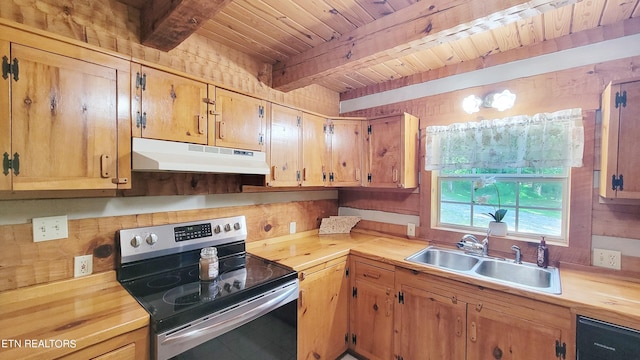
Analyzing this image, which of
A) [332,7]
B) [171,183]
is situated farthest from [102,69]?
[332,7]

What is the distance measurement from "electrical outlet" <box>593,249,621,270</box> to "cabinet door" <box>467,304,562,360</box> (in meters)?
0.69

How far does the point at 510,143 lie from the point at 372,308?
5.44 ft

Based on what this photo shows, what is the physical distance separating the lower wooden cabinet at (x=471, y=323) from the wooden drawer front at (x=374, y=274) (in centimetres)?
7

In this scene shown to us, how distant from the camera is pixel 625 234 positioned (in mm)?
1650

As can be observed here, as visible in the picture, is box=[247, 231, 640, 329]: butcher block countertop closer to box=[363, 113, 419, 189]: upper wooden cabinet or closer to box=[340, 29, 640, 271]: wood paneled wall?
box=[340, 29, 640, 271]: wood paneled wall

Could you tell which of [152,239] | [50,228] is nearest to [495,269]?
[152,239]

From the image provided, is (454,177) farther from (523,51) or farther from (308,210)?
(308,210)

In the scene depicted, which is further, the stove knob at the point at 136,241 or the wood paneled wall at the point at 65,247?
the stove knob at the point at 136,241

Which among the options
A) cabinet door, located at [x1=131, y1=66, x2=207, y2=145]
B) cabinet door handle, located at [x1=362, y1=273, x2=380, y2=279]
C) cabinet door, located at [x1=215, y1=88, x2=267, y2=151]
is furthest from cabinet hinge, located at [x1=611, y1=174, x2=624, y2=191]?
cabinet door, located at [x1=131, y1=66, x2=207, y2=145]

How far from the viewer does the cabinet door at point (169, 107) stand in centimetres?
142

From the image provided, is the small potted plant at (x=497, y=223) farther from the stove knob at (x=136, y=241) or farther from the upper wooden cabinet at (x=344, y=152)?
the stove knob at (x=136, y=241)

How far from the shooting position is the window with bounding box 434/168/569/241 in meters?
1.96

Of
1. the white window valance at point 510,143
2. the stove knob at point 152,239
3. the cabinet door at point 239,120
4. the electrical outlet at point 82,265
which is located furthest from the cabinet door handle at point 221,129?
the white window valance at point 510,143

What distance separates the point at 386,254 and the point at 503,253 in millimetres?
902
